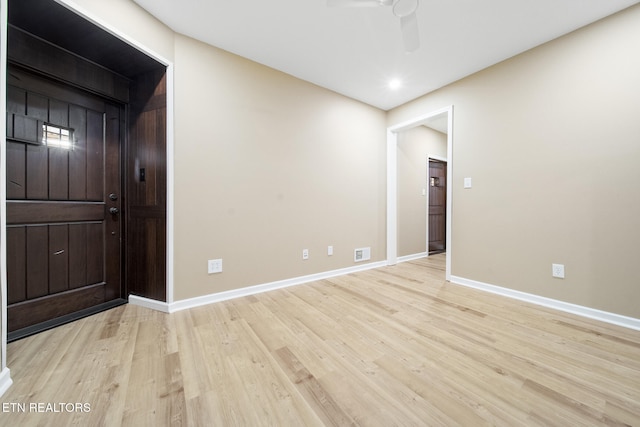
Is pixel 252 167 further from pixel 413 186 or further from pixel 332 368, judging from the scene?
pixel 413 186

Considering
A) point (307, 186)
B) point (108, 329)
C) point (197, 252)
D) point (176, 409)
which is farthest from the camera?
point (307, 186)

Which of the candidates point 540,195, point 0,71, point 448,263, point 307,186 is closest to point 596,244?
point 540,195

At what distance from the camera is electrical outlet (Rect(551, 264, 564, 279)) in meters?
2.11

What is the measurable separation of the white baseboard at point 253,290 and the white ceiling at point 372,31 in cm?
245

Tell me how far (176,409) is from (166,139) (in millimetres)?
1966

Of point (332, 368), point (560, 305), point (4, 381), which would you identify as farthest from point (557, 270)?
point (4, 381)

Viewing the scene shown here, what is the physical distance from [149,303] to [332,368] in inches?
71.8

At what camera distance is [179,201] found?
207 cm

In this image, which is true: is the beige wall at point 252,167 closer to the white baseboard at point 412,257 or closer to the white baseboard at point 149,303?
the white baseboard at point 149,303

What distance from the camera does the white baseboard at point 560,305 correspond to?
1.81m

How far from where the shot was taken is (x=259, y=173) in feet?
8.21

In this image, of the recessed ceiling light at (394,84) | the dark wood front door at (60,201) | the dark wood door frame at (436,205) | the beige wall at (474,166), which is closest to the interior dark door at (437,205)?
the dark wood door frame at (436,205)

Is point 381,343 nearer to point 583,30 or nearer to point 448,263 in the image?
point 448,263

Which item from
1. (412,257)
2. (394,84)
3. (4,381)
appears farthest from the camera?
(412,257)
